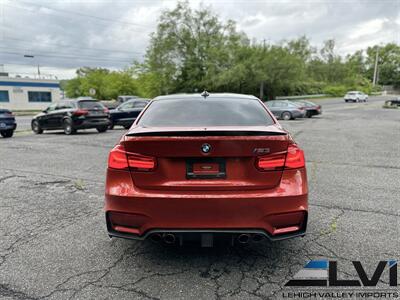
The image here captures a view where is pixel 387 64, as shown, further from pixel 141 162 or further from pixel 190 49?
pixel 141 162

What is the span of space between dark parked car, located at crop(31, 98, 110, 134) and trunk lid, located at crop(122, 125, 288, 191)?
40.8 feet

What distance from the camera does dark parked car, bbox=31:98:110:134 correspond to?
1419cm

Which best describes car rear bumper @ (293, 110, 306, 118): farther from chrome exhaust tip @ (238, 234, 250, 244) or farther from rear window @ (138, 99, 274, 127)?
chrome exhaust tip @ (238, 234, 250, 244)

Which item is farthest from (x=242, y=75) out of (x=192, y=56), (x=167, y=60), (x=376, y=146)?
(x=376, y=146)

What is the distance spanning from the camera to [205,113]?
134 inches

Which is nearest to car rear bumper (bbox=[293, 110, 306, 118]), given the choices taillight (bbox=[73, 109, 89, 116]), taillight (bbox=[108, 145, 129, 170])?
taillight (bbox=[73, 109, 89, 116])

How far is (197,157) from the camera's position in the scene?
2.71 metres

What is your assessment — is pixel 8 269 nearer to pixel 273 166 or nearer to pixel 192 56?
pixel 273 166

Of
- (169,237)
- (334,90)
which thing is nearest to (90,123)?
(169,237)

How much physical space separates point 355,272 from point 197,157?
5.92ft

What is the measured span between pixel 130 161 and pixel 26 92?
2106 inches

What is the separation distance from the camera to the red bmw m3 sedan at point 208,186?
2680 millimetres

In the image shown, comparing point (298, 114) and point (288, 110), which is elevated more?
point (288, 110)

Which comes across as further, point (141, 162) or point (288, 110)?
point (288, 110)
